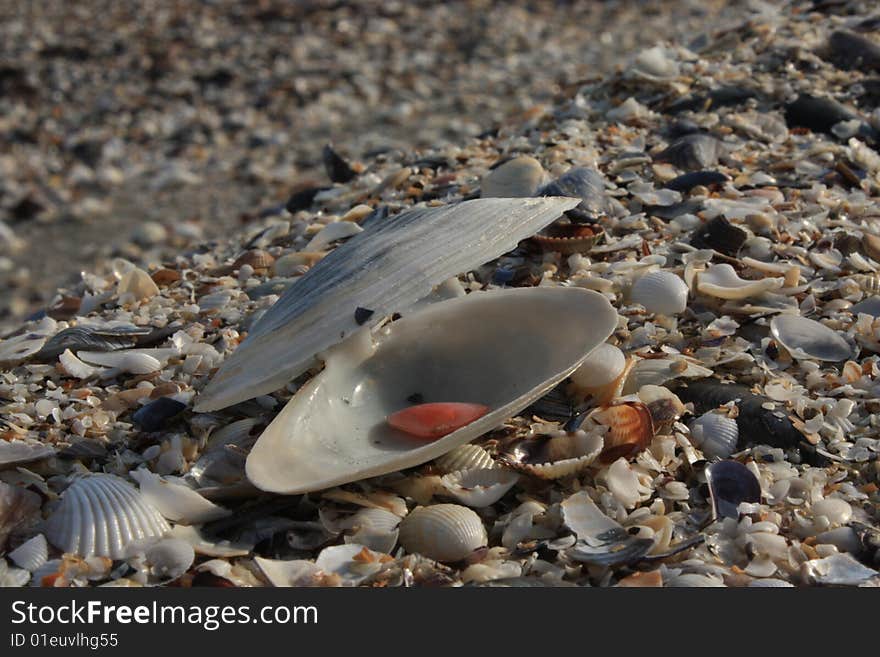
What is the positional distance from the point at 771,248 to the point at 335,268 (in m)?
1.51

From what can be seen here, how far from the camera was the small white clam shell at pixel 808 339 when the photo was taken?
9.07ft

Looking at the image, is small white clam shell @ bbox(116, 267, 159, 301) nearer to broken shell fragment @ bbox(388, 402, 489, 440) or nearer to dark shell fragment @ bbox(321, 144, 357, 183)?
dark shell fragment @ bbox(321, 144, 357, 183)

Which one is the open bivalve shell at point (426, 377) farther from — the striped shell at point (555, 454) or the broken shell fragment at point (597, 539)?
the broken shell fragment at point (597, 539)

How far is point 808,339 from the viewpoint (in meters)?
2.80

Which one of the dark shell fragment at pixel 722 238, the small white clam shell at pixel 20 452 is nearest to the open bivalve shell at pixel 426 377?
the small white clam shell at pixel 20 452

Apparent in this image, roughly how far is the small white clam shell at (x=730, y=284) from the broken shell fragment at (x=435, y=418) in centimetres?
95

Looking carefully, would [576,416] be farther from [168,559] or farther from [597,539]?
[168,559]

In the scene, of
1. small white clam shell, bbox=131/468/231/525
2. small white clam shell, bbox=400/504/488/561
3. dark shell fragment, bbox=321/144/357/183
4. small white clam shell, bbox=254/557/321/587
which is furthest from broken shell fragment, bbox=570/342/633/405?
dark shell fragment, bbox=321/144/357/183

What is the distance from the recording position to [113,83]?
877 cm

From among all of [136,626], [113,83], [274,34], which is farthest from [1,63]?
[136,626]

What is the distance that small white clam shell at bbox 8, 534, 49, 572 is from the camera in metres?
2.12

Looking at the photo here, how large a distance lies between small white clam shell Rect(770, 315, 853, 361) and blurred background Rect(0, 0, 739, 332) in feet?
8.82

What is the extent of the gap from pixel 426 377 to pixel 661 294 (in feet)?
2.57

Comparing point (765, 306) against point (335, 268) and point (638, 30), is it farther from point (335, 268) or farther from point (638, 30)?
point (638, 30)
